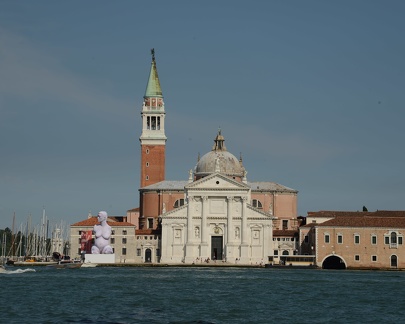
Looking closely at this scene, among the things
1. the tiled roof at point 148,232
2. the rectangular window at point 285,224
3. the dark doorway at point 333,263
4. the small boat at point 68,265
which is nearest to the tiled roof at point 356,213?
the rectangular window at point 285,224

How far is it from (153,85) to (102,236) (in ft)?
94.9

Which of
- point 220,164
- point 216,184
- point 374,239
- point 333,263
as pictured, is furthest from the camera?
point 220,164

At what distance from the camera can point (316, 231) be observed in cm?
10219

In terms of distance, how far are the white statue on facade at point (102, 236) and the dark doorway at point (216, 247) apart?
38.8ft

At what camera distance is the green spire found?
122m

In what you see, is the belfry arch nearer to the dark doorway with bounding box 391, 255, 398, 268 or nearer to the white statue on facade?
the dark doorway with bounding box 391, 255, 398, 268

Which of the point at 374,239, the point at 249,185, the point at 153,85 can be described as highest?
the point at 153,85

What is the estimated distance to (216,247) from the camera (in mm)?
107812

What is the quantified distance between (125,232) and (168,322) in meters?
68.9

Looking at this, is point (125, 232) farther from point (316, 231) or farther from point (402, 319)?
point (402, 319)

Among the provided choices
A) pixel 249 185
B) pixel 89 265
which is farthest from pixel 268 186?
pixel 89 265

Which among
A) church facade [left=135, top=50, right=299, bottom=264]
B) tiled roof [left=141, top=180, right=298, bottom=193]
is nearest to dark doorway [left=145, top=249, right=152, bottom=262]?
church facade [left=135, top=50, right=299, bottom=264]

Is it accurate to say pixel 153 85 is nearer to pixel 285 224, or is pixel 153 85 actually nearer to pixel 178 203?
pixel 178 203

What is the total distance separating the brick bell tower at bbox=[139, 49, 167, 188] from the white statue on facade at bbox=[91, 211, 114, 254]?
2031 cm
